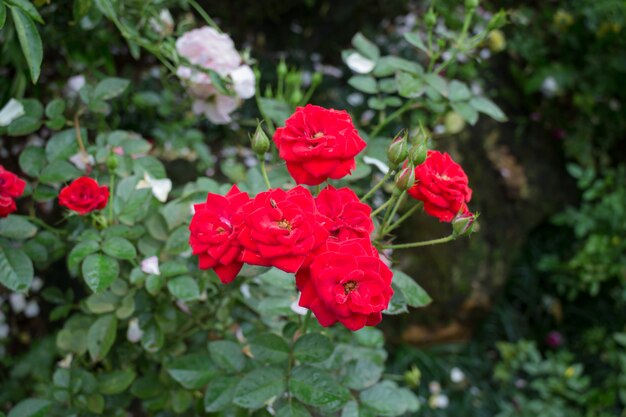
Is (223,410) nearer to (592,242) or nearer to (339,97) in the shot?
Result: (339,97)

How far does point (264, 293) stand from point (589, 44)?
1889 millimetres

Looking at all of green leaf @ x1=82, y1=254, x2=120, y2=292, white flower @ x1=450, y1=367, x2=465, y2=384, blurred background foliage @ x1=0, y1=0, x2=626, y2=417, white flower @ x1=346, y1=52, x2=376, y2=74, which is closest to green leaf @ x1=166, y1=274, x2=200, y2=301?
green leaf @ x1=82, y1=254, x2=120, y2=292

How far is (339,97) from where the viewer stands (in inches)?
85.8

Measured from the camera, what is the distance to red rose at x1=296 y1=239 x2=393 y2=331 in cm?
69

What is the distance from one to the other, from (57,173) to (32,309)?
1.03 m

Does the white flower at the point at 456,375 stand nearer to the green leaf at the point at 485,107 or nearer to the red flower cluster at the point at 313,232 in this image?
the green leaf at the point at 485,107

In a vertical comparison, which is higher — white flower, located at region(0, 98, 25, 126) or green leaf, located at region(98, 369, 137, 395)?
white flower, located at region(0, 98, 25, 126)

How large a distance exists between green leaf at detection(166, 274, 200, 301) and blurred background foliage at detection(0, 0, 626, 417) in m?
0.90

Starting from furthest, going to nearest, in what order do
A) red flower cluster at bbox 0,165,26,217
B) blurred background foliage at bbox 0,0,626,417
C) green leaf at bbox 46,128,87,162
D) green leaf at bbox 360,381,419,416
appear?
blurred background foliage at bbox 0,0,626,417 → green leaf at bbox 46,128,87,162 → green leaf at bbox 360,381,419,416 → red flower cluster at bbox 0,165,26,217

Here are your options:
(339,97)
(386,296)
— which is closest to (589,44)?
(339,97)

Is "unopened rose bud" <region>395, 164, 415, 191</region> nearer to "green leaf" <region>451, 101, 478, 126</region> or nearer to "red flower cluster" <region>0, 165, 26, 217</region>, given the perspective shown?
"green leaf" <region>451, 101, 478, 126</region>

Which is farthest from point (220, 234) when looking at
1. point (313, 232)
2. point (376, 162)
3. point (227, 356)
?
point (376, 162)

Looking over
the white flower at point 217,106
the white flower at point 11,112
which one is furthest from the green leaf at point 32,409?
the white flower at point 217,106

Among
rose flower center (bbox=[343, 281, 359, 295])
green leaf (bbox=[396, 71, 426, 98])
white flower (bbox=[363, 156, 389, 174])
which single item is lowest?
white flower (bbox=[363, 156, 389, 174])
